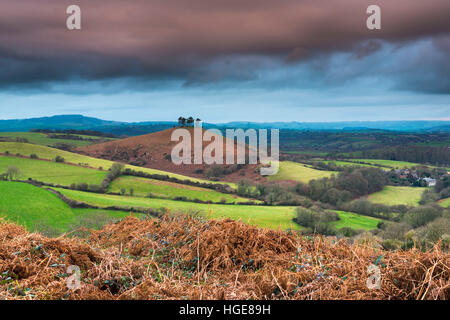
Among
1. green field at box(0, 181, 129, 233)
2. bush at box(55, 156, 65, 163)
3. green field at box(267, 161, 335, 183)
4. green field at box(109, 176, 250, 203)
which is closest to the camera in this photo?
green field at box(0, 181, 129, 233)

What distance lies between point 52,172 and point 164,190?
33871 millimetres

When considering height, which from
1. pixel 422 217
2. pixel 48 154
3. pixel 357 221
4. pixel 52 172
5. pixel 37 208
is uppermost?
pixel 48 154

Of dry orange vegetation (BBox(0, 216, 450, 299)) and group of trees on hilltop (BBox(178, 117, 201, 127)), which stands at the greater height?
group of trees on hilltop (BBox(178, 117, 201, 127))

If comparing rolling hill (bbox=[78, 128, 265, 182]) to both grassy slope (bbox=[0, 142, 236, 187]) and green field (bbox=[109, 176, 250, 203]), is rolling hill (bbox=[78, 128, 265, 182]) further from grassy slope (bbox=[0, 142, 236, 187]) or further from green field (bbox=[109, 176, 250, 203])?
green field (bbox=[109, 176, 250, 203])

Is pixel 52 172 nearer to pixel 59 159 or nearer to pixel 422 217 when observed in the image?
pixel 59 159

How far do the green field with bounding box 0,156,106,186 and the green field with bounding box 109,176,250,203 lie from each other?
6535mm

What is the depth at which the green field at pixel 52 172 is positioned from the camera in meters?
79.8

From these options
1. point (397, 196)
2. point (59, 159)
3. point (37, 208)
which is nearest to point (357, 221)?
point (397, 196)

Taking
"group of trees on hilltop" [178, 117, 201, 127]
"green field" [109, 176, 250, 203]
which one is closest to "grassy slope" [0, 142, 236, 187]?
"green field" [109, 176, 250, 203]

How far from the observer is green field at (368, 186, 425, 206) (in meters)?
89.3

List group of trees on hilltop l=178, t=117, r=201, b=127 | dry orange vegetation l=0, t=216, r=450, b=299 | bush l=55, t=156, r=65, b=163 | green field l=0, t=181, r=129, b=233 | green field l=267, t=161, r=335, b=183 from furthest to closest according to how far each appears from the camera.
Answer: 1. group of trees on hilltop l=178, t=117, r=201, b=127
2. green field l=267, t=161, r=335, b=183
3. bush l=55, t=156, r=65, b=163
4. green field l=0, t=181, r=129, b=233
5. dry orange vegetation l=0, t=216, r=450, b=299

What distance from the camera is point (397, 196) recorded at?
317 feet

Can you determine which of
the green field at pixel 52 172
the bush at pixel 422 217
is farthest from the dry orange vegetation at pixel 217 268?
the green field at pixel 52 172
